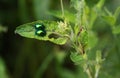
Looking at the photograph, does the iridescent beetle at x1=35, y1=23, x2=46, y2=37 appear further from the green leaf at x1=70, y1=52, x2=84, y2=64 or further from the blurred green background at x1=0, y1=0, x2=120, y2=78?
the blurred green background at x1=0, y1=0, x2=120, y2=78

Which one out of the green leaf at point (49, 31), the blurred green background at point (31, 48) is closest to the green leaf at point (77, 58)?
the green leaf at point (49, 31)

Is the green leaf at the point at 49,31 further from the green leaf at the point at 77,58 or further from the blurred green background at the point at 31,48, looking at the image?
the blurred green background at the point at 31,48

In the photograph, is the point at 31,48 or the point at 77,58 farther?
the point at 31,48

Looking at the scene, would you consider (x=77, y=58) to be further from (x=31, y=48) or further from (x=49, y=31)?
(x=31, y=48)

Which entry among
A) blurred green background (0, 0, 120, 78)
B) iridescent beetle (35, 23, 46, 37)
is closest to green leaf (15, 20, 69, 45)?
iridescent beetle (35, 23, 46, 37)

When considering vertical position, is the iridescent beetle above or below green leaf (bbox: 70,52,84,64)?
above

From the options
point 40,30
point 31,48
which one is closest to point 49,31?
point 40,30

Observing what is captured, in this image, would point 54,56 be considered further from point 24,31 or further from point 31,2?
point 24,31

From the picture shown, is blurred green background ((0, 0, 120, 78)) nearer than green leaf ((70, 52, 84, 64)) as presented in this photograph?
No

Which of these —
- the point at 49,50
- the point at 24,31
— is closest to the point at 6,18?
the point at 49,50
